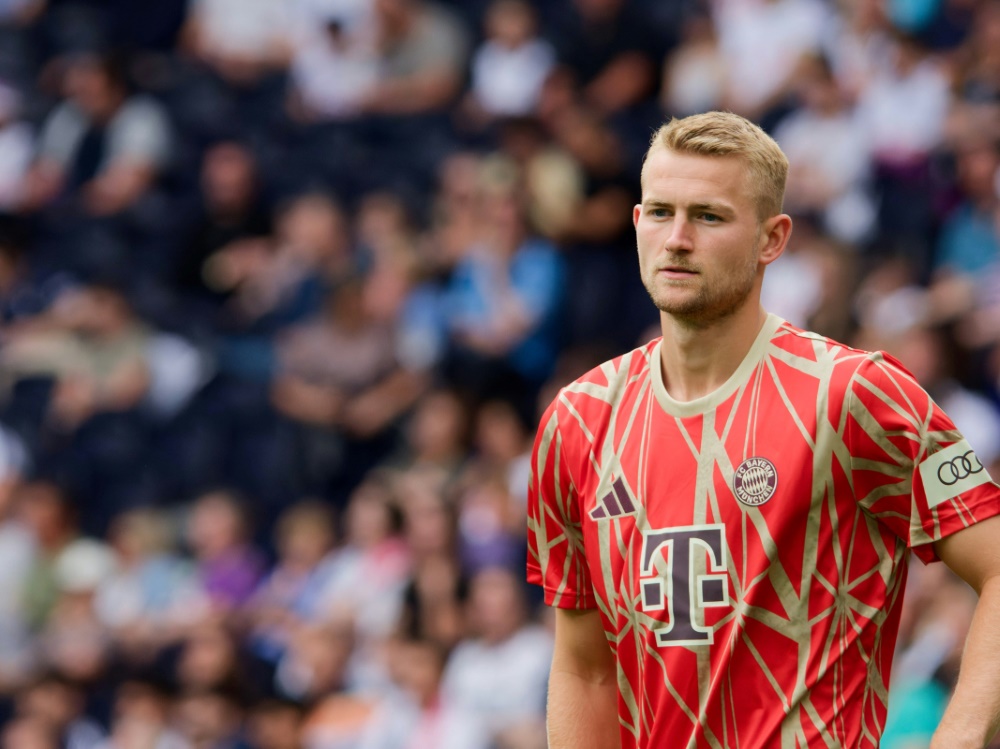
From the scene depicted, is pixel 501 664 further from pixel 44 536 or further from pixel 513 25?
pixel 513 25

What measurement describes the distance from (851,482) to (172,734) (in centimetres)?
728

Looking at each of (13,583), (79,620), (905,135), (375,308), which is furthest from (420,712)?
(905,135)

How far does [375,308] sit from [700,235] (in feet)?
25.6

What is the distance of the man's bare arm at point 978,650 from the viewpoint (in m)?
3.20

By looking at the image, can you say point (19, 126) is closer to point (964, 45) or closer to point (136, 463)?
point (136, 463)

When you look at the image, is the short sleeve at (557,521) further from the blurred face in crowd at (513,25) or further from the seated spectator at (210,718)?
the blurred face in crowd at (513,25)

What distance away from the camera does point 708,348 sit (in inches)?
145

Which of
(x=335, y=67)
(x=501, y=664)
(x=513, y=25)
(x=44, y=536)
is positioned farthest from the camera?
(x=335, y=67)

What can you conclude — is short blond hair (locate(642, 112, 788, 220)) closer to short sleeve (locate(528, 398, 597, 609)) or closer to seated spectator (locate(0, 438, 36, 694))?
short sleeve (locate(528, 398, 597, 609))

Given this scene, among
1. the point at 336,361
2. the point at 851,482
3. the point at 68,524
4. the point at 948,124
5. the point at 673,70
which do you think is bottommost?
the point at 851,482

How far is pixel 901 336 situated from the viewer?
336 inches

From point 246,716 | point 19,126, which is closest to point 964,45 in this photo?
point 246,716

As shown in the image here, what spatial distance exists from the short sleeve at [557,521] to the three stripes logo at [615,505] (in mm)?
120

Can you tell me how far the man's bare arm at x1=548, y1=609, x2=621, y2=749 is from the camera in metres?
3.90
